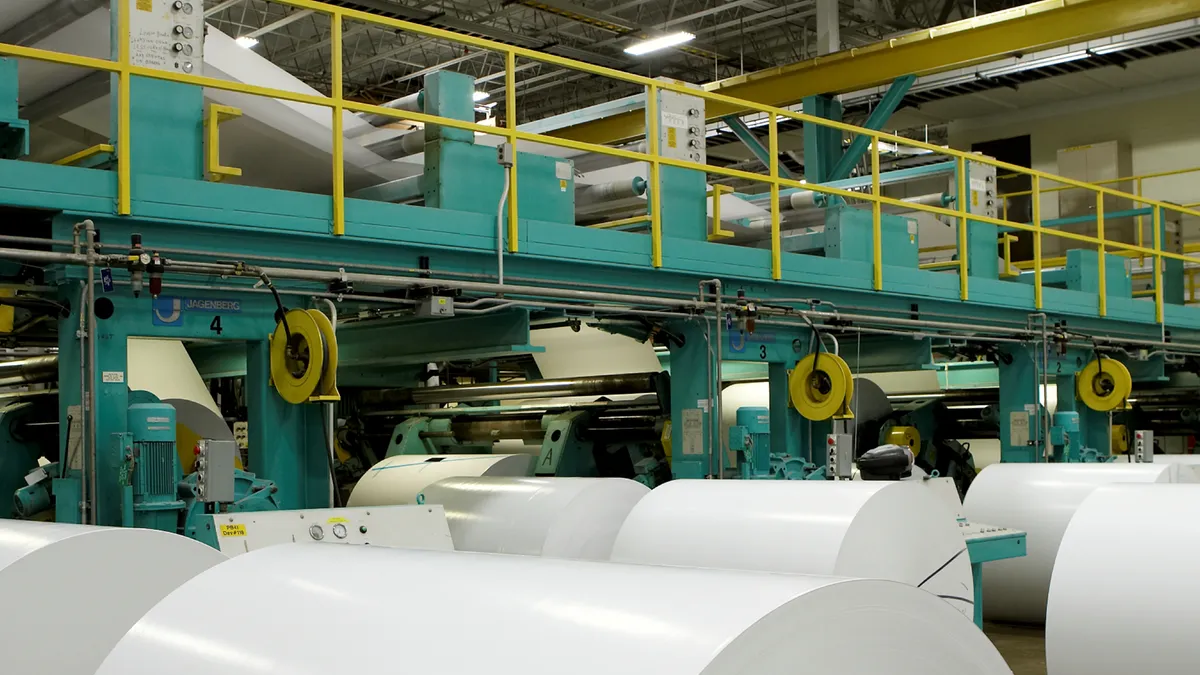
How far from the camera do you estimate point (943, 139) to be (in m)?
23.9

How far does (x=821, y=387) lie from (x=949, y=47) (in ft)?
17.7

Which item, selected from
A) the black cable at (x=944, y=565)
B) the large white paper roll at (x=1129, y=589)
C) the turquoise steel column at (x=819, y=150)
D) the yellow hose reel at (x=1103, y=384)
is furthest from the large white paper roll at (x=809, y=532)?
the turquoise steel column at (x=819, y=150)

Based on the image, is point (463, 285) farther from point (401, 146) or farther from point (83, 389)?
point (83, 389)

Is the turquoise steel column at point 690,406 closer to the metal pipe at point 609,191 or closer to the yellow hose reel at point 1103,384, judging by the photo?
the metal pipe at point 609,191

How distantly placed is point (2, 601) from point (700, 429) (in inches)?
220

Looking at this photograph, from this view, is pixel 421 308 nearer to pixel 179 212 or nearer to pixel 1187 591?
pixel 179 212

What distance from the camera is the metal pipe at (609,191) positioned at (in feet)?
27.8

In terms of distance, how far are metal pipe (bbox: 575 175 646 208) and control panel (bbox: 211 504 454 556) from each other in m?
3.37

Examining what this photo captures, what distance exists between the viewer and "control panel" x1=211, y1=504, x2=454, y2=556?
518cm

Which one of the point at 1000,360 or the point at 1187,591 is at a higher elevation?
the point at 1000,360

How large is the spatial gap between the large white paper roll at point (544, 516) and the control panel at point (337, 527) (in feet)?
1.88

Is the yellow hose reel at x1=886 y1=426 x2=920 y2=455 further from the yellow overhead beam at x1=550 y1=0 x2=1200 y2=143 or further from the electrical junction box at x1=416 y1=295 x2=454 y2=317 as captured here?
the electrical junction box at x1=416 y1=295 x2=454 y2=317

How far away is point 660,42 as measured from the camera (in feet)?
56.6

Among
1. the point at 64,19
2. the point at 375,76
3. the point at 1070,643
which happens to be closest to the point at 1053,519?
the point at 1070,643
